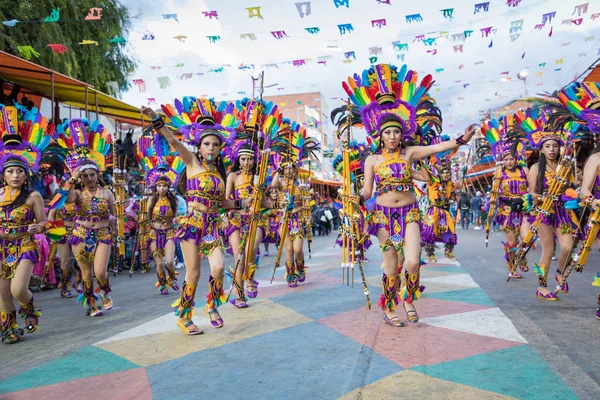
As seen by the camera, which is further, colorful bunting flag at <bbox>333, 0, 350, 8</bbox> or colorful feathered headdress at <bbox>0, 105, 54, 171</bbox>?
colorful bunting flag at <bbox>333, 0, 350, 8</bbox>

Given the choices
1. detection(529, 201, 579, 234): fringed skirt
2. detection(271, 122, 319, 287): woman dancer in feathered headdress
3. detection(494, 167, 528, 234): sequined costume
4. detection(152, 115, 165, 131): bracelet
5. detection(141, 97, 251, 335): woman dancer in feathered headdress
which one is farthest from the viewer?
detection(494, 167, 528, 234): sequined costume

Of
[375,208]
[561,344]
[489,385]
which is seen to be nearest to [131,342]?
[375,208]

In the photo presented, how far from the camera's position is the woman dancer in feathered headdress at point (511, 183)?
8.37 metres

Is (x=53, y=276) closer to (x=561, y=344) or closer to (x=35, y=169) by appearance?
(x=35, y=169)

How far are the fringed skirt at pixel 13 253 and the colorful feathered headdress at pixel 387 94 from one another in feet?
13.3

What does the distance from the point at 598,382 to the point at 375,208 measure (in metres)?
2.66

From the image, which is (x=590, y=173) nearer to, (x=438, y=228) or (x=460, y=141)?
(x=460, y=141)

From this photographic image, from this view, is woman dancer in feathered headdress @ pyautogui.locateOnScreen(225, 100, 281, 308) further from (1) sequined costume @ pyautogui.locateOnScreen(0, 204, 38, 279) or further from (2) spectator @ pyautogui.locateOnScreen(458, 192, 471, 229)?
(2) spectator @ pyautogui.locateOnScreen(458, 192, 471, 229)

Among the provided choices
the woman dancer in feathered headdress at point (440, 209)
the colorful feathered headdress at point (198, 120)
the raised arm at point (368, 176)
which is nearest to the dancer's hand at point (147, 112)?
the colorful feathered headdress at point (198, 120)

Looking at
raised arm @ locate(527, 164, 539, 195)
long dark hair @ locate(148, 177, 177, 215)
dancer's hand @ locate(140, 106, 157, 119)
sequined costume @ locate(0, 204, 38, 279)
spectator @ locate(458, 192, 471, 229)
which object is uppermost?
dancer's hand @ locate(140, 106, 157, 119)

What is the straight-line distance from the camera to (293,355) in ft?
13.3

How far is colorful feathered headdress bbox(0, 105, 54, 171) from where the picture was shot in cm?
553

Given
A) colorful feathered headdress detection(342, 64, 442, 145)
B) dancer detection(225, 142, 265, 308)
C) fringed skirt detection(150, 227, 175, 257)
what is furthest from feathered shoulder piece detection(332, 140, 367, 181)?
fringed skirt detection(150, 227, 175, 257)

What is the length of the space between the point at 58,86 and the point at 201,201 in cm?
883
